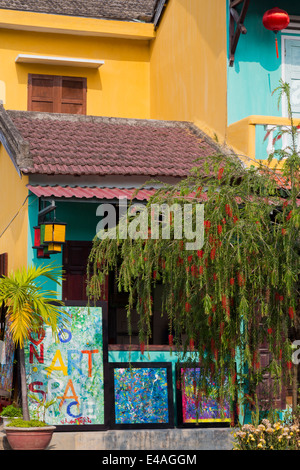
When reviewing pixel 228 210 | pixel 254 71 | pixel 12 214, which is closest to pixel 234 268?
pixel 228 210

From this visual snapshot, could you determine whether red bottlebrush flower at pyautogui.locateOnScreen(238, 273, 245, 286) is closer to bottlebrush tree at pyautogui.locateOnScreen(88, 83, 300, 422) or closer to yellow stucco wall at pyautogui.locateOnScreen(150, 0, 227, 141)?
bottlebrush tree at pyautogui.locateOnScreen(88, 83, 300, 422)

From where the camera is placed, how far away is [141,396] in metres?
11.6

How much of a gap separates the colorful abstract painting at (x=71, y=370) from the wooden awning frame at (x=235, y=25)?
5484 millimetres

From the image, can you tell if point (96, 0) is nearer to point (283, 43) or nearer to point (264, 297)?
point (283, 43)

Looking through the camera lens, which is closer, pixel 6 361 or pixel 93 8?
pixel 6 361

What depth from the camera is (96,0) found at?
18703mm

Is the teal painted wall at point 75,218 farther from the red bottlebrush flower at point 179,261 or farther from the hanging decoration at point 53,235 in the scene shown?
the red bottlebrush flower at point 179,261

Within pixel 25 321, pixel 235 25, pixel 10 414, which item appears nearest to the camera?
pixel 25 321

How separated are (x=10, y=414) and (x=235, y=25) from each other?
298 inches

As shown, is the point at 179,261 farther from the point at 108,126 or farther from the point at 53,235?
the point at 108,126

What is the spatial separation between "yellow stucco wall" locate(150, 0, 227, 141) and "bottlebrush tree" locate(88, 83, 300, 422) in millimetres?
5963

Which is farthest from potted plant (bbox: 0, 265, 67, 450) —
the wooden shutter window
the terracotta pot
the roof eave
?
the roof eave

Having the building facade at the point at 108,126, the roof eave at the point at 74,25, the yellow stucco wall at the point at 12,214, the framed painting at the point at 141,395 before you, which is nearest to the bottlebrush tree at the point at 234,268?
the building facade at the point at 108,126

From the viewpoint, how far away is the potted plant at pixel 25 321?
10.5 meters
